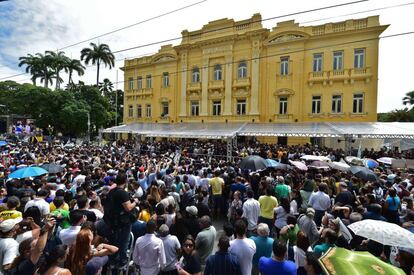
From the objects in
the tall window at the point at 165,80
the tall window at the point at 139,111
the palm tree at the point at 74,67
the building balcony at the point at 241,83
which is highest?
the palm tree at the point at 74,67

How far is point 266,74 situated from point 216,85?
19.4 feet

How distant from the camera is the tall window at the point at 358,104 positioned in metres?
23.0

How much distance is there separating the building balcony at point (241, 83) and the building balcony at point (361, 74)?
32.2 feet

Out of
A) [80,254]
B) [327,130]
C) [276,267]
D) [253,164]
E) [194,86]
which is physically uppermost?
[194,86]

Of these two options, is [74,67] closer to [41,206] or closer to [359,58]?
[359,58]

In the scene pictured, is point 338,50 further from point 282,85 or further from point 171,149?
point 171,149

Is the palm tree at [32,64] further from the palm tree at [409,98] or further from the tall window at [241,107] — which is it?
the palm tree at [409,98]

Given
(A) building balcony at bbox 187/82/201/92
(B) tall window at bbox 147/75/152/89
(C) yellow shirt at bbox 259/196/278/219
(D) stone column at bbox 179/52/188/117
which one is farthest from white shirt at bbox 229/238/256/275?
(B) tall window at bbox 147/75/152/89

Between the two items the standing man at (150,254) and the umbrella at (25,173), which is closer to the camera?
the standing man at (150,254)

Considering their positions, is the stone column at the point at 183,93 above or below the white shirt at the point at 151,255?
above

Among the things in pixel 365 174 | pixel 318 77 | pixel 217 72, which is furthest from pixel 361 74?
pixel 365 174

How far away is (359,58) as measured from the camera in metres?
22.8

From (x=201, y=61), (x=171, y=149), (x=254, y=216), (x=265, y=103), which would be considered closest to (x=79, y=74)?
(x=201, y=61)

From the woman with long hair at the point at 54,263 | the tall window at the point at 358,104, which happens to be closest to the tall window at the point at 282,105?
the tall window at the point at 358,104
